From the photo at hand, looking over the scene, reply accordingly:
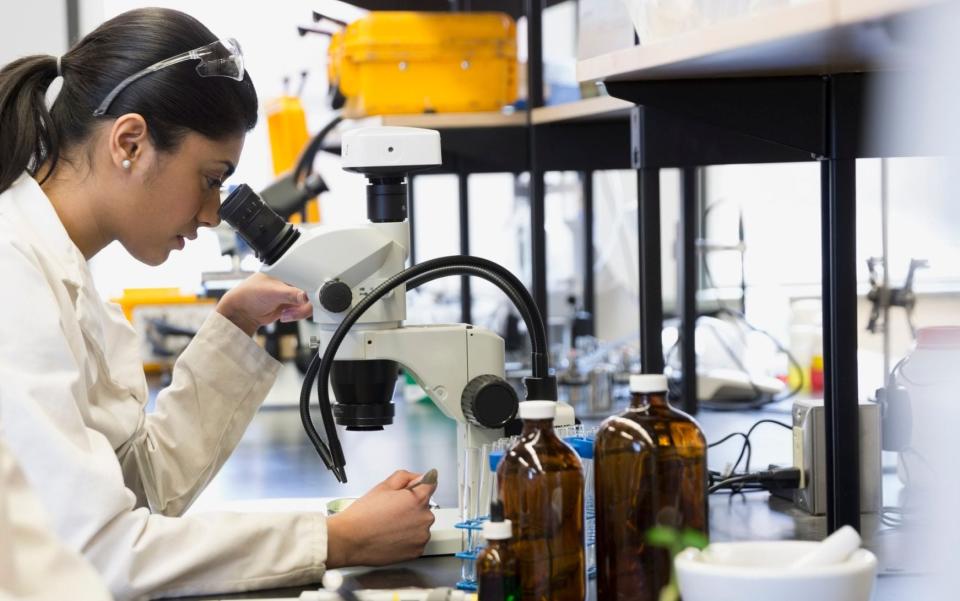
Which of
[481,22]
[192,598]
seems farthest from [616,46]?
[481,22]

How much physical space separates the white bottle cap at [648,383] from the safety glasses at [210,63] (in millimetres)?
668

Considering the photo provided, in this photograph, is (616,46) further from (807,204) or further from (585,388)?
(807,204)

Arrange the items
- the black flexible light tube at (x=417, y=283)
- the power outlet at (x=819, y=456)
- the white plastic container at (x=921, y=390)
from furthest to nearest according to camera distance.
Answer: the power outlet at (x=819, y=456)
the white plastic container at (x=921, y=390)
the black flexible light tube at (x=417, y=283)

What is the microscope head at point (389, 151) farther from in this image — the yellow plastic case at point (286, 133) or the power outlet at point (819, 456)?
the yellow plastic case at point (286, 133)

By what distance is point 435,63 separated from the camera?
2752mm

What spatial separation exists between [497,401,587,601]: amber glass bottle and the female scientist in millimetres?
298

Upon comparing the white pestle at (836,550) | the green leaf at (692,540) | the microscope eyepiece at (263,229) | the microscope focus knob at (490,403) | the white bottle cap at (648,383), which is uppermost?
the microscope eyepiece at (263,229)

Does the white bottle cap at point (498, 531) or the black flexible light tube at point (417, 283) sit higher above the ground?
the black flexible light tube at point (417, 283)

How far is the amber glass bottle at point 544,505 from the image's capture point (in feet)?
3.42

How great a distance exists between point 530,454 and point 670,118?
714 mm

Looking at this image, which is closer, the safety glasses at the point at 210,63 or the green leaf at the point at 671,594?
the green leaf at the point at 671,594

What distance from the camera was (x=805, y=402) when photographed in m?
1.64

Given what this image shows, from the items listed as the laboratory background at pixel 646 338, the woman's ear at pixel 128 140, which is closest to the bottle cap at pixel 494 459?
the laboratory background at pixel 646 338

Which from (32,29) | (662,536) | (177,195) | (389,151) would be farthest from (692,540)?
(32,29)
